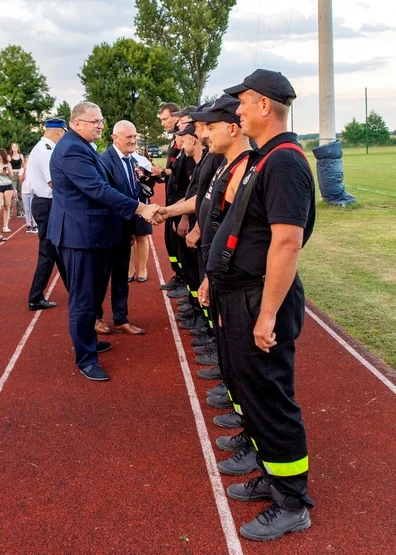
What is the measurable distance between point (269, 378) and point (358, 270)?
21.4 ft

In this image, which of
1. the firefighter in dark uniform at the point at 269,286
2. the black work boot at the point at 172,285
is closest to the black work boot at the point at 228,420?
the firefighter in dark uniform at the point at 269,286

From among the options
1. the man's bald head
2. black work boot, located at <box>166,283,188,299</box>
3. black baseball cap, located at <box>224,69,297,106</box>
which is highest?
black baseball cap, located at <box>224,69,297,106</box>

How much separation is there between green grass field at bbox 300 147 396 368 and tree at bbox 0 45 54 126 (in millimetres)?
31730

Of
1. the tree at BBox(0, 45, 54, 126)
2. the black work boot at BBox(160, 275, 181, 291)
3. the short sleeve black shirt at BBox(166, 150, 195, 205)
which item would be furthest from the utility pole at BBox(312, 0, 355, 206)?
the tree at BBox(0, 45, 54, 126)

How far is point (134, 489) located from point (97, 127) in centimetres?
294

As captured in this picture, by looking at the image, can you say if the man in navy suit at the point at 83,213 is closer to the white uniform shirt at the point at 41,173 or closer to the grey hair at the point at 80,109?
the grey hair at the point at 80,109

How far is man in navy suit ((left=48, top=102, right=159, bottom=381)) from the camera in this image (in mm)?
5074

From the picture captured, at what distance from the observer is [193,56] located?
5666cm

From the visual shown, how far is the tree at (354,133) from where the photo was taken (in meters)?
58.0

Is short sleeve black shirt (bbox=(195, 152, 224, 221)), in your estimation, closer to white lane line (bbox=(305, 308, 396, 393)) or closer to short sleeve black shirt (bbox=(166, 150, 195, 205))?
white lane line (bbox=(305, 308, 396, 393))

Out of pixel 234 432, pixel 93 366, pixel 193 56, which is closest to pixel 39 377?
pixel 93 366

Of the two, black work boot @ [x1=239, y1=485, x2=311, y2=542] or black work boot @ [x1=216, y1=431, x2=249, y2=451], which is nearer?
black work boot @ [x1=239, y1=485, x2=311, y2=542]

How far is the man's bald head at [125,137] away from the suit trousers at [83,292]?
5.42 ft

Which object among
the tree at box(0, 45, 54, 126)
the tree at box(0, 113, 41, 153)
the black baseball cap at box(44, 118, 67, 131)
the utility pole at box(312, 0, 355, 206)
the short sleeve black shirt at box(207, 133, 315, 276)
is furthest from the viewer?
the tree at box(0, 45, 54, 126)
